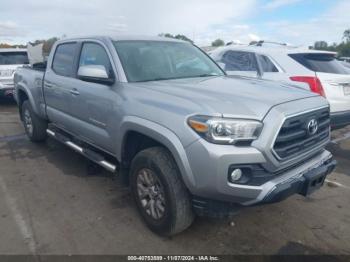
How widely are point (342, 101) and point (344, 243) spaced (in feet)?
10.0

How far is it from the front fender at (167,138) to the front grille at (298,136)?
71cm

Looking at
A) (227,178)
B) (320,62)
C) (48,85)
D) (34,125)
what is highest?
(320,62)

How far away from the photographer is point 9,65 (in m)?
11.3

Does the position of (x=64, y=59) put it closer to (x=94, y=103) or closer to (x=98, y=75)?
(x=94, y=103)

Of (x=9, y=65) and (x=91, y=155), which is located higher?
(x=9, y=65)

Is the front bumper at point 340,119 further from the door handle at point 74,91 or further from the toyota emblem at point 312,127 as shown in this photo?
the door handle at point 74,91

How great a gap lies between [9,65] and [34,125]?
19.4 ft

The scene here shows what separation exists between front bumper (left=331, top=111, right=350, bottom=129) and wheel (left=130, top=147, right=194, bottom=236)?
351 centimetres

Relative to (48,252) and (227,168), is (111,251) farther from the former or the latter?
(227,168)

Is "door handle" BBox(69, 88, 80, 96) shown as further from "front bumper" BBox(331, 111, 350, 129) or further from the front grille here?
"front bumper" BBox(331, 111, 350, 129)

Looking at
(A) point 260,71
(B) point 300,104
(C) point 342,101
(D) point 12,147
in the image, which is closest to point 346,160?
(C) point 342,101

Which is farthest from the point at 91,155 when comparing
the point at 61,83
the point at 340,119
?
the point at 340,119

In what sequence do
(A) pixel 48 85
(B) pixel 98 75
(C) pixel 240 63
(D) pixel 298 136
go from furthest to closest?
(C) pixel 240 63, (A) pixel 48 85, (B) pixel 98 75, (D) pixel 298 136

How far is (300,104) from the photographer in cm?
318
